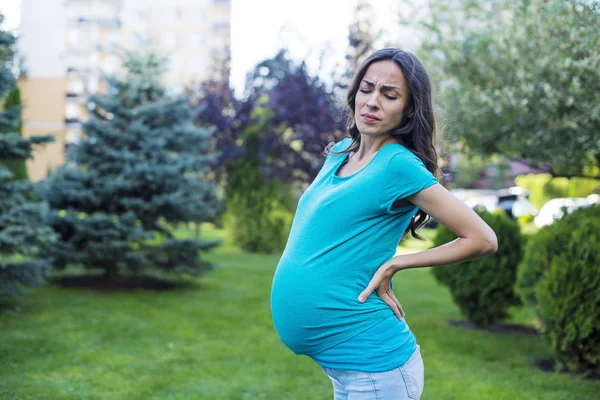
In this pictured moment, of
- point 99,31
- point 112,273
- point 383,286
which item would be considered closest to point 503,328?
point 112,273

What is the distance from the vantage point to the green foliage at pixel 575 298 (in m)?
4.93

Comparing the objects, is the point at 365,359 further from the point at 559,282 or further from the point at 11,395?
the point at 559,282

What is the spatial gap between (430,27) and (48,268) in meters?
5.07

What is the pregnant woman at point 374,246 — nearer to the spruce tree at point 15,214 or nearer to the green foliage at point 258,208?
the spruce tree at point 15,214

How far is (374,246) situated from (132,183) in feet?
22.9

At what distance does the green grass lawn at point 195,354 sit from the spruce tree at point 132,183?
0.61 metres

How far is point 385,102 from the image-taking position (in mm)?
1920

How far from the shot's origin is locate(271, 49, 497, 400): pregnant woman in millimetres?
1802

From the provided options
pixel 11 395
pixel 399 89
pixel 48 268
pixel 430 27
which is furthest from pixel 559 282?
pixel 48 268

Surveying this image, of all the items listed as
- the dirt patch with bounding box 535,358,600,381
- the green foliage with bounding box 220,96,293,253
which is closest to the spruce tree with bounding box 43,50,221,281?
the dirt patch with bounding box 535,358,600,381

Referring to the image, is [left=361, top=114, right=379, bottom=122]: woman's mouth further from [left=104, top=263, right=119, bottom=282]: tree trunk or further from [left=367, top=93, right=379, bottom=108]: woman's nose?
[left=104, top=263, right=119, bottom=282]: tree trunk

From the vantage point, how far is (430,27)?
7070mm

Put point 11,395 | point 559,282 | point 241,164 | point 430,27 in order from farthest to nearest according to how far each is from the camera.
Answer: point 241,164 → point 430,27 → point 559,282 → point 11,395

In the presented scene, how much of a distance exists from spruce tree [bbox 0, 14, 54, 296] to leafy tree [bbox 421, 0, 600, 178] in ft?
14.6
